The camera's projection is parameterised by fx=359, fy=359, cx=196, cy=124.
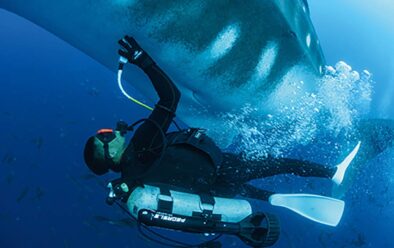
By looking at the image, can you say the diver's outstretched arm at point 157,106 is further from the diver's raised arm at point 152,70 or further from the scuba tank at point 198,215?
the scuba tank at point 198,215

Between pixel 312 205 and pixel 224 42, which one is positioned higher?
pixel 224 42

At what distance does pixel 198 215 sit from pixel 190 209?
0.08m

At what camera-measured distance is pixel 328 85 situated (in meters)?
3.95

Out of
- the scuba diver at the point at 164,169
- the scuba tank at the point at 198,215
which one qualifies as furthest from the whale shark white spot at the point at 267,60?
the scuba tank at the point at 198,215

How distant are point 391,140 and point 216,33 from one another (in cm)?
348

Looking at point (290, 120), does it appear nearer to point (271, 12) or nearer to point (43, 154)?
point (271, 12)

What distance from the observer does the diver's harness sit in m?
2.48

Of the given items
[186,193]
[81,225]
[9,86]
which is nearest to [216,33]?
[186,193]

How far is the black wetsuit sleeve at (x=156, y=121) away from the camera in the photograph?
2678 mm

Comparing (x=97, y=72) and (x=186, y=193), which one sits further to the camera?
(x=97, y=72)

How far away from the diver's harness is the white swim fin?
681 mm

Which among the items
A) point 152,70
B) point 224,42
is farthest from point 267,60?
point 152,70

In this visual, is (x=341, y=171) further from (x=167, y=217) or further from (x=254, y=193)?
(x=167, y=217)

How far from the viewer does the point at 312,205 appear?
11.7ft
